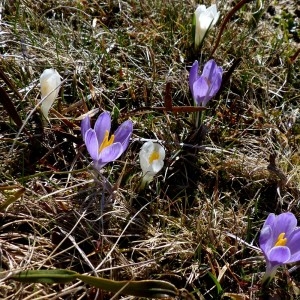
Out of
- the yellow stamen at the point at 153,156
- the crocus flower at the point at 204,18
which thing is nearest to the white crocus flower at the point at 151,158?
the yellow stamen at the point at 153,156

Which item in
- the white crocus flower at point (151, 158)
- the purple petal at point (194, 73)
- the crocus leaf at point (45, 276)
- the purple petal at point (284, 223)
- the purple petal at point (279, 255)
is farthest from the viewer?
the purple petal at point (194, 73)

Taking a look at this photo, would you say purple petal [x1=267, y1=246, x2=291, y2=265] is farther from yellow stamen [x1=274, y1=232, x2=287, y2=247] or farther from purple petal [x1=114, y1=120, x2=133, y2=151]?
purple petal [x1=114, y1=120, x2=133, y2=151]

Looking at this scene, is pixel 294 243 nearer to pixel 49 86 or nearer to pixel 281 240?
pixel 281 240

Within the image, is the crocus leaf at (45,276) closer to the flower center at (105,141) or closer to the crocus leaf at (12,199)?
the crocus leaf at (12,199)

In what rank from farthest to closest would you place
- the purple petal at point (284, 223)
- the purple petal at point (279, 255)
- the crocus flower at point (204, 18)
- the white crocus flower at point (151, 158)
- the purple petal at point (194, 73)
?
1. the crocus flower at point (204, 18)
2. the purple petal at point (194, 73)
3. the white crocus flower at point (151, 158)
4. the purple petal at point (284, 223)
5. the purple petal at point (279, 255)

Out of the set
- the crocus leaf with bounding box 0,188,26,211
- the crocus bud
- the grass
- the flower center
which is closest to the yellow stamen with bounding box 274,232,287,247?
the grass

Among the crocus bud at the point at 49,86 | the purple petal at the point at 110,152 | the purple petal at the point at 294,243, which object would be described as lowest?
the purple petal at the point at 294,243

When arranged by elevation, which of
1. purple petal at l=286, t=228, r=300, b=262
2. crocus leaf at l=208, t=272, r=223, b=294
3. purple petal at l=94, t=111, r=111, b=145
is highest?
purple petal at l=94, t=111, r=111, b=145
